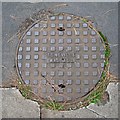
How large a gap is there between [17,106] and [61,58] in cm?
67

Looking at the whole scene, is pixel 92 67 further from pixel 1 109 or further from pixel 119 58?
pixel 1 109

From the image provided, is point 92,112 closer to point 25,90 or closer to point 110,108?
point 110,108

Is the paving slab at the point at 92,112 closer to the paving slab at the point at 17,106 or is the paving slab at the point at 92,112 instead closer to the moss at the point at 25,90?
the paving slab at the point at 17,106

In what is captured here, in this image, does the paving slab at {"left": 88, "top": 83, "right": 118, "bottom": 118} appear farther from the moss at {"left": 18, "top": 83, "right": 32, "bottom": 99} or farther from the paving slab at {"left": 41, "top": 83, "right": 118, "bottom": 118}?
the moss at {"left": 18, "top": 83, "right": 32, "bottom": 99}

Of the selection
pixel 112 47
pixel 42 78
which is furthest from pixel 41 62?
pixel 112 47

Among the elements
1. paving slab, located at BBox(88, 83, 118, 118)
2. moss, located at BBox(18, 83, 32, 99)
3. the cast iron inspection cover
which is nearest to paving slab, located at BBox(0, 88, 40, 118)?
moss, located at BBox(18, 83, 32, 99)

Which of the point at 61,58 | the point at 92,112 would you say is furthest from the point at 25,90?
the point at 92,112

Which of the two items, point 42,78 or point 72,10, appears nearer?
point 42,78

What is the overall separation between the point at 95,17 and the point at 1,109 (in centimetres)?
141

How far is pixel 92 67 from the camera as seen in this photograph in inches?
Answer: 150

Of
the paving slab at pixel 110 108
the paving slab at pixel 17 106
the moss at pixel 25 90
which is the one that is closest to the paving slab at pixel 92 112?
the paving slab at pixel 110 108

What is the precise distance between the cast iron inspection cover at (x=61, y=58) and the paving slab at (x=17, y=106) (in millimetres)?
145

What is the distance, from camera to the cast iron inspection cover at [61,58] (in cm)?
376

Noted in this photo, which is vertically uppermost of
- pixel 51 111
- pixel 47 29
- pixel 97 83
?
pixel 47 29
